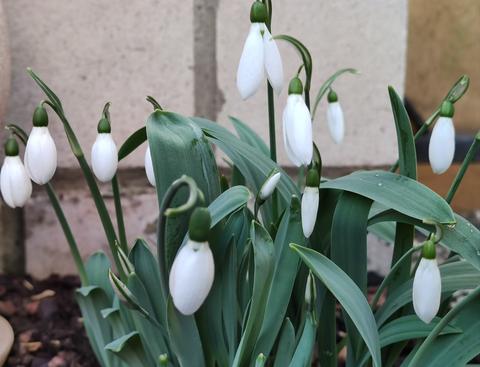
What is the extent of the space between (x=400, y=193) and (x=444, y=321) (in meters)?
0.16

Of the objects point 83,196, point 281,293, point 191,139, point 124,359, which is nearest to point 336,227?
point 281,293

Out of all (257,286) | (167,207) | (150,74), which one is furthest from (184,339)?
(150,74)

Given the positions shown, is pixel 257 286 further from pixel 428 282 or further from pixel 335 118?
pixel 335 118

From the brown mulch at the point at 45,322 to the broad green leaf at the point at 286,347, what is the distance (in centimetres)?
47

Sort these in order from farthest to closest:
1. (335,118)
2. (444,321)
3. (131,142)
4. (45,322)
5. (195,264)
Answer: (45,322) → (335,118) → (131,142) → (444,321) → (195,264)

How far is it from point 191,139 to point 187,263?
25cm

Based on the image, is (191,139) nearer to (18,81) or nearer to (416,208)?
(416,208)

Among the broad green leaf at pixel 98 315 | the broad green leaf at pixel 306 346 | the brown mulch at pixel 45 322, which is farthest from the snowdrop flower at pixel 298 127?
the brown mulch at pixel 45 322

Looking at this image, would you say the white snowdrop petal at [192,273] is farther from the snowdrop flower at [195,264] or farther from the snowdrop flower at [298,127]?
the snowdrop flower at [298,127]

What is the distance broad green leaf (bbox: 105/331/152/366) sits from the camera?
953 mm

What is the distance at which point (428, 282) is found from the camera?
2.35 ft

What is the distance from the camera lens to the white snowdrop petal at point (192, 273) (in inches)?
24.6

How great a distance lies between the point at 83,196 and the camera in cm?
155

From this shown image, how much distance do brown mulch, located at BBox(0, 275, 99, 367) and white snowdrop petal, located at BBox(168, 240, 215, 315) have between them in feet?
2.10
